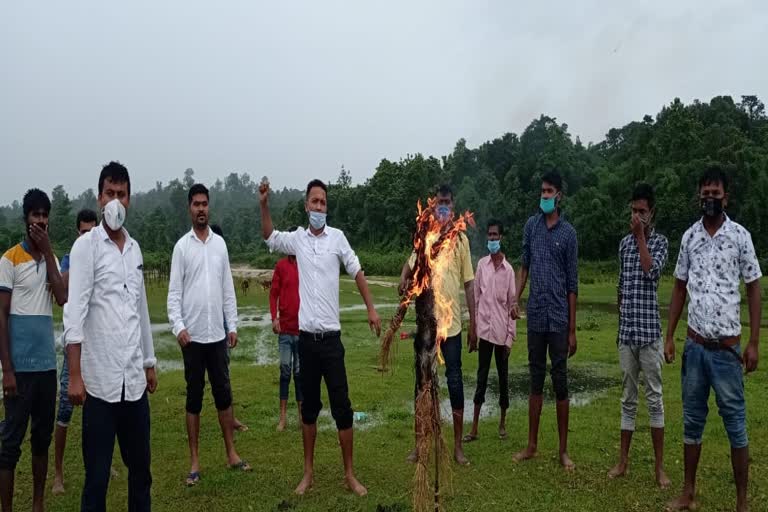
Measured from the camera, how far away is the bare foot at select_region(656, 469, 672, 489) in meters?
5.07

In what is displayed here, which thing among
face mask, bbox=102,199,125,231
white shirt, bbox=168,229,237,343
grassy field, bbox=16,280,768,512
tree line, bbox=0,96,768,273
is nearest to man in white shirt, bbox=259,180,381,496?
grassy field, bbox=16,280,768,512

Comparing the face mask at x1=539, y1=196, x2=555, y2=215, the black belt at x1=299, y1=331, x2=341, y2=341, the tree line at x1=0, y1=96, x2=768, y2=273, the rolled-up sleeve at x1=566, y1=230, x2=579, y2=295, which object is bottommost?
the black belt at x1=299, y1=331, x2=341, y2=341

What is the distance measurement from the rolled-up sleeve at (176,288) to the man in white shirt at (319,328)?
928mm

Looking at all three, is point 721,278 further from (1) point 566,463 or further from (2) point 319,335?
(2) point 319,335

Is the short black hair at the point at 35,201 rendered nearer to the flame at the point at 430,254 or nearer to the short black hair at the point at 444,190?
the flame at the point at 430,254

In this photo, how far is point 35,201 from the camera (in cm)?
445

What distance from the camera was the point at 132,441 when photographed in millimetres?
3842

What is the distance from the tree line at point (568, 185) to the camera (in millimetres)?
30922

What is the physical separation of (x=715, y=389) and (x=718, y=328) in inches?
19.7

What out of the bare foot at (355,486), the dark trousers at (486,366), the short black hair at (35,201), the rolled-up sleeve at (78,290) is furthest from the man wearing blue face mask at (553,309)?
the short black hair at (35,201)

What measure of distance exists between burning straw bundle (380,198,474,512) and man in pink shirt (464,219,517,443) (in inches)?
93.4

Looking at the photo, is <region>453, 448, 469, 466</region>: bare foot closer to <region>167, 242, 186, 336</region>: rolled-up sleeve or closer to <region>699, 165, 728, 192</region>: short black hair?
<region>167, 242, 186, 336</region>: rolled-up sleeve

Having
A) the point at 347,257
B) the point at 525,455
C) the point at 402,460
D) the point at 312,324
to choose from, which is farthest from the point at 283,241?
the point at 525,455

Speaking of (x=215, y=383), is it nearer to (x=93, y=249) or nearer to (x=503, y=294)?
(x=93, y=249)
